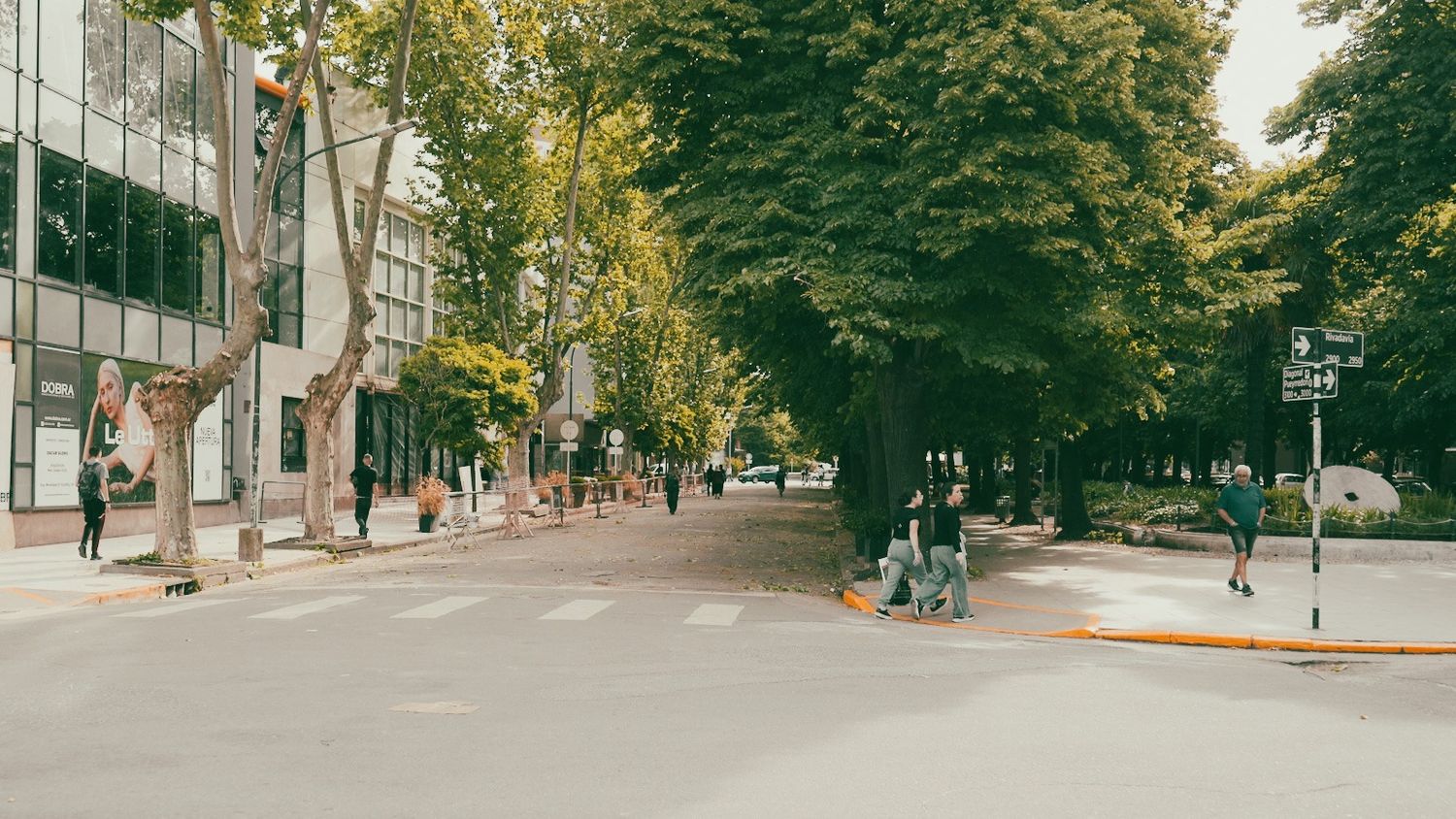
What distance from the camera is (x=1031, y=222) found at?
1669 centimetres

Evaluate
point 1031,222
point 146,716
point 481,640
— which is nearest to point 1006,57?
point 1031,222

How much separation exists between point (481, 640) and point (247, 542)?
35.0 ft

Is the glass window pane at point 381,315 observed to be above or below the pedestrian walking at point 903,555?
above

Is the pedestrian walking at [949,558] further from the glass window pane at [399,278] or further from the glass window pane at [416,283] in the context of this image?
the glass window pane at [416,283]

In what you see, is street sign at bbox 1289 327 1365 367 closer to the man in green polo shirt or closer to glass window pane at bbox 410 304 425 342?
the man in green polo shirt

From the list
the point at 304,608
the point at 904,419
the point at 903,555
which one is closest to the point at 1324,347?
the point at 903,555

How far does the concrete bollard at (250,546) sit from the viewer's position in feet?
67.9

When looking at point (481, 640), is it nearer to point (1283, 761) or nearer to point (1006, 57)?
point (1283, 761)

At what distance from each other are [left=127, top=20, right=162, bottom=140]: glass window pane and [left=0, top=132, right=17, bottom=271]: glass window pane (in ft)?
13.7

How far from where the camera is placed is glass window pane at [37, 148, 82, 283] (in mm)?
23625

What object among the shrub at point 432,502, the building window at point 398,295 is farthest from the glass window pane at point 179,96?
the building window at point 398,295

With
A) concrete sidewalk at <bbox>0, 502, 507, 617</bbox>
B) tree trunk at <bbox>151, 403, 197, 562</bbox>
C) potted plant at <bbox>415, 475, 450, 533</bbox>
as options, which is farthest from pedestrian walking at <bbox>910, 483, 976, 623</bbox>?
potted plant at <bbox>415, 475, 450, 533</bbox>

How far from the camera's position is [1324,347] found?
1366 cm

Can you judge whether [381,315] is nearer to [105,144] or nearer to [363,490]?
[363,490]
